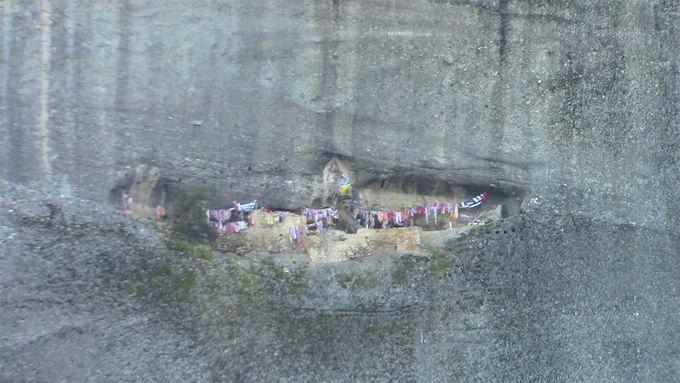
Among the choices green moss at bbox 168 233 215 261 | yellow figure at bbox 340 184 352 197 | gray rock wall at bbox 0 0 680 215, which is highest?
gray rock wall at bbox 0 0 680 215

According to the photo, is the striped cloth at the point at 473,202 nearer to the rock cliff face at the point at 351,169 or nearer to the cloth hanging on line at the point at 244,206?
the rock cliff face at the point at 351,169

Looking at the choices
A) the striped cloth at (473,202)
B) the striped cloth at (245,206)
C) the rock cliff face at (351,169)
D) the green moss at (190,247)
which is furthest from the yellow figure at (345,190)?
the green moss at (190,247)

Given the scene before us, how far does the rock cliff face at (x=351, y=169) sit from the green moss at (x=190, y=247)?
5 centimetres

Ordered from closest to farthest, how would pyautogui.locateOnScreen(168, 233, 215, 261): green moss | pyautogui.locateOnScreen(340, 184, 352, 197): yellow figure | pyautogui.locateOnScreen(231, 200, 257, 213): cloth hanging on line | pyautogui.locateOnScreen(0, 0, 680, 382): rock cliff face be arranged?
1. pyautogui.locateOnScreen(0, 0, 680, 382): rock cliff face
2. pyautogui.locateOnScreen(168, 233, 215, 261): green moss
3. pyautogui.locateOnScreen(231, 200, 257, 213): cloth hanging on line
4. pyautogui.locateOnScreen(340, 184, 352, 197): yellow figure

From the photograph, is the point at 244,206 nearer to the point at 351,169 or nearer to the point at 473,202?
the point at 351,169

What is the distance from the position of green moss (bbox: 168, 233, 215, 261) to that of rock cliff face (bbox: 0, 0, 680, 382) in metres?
0.05

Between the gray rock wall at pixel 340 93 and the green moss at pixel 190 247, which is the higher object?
the gray rock wall at pixel 340 93

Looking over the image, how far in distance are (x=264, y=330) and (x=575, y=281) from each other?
5.49 feet

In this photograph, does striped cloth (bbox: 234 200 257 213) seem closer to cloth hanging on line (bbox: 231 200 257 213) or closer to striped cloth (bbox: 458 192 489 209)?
cloth hanging on line (bbox: 231 200 257 213)

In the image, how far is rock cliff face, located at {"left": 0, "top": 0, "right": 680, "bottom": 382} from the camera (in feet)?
9.34

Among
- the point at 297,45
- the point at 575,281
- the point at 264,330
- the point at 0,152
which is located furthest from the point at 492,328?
the point at 0,152

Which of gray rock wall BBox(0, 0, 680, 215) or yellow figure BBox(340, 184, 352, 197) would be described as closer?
gray rock wall BBox(0, 0, 680, 215)

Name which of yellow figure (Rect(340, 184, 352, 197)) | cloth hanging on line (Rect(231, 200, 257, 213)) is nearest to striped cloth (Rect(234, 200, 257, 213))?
cloth hanging on line (Rect(231, 200, 257, 213))

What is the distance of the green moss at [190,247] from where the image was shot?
298 cm
